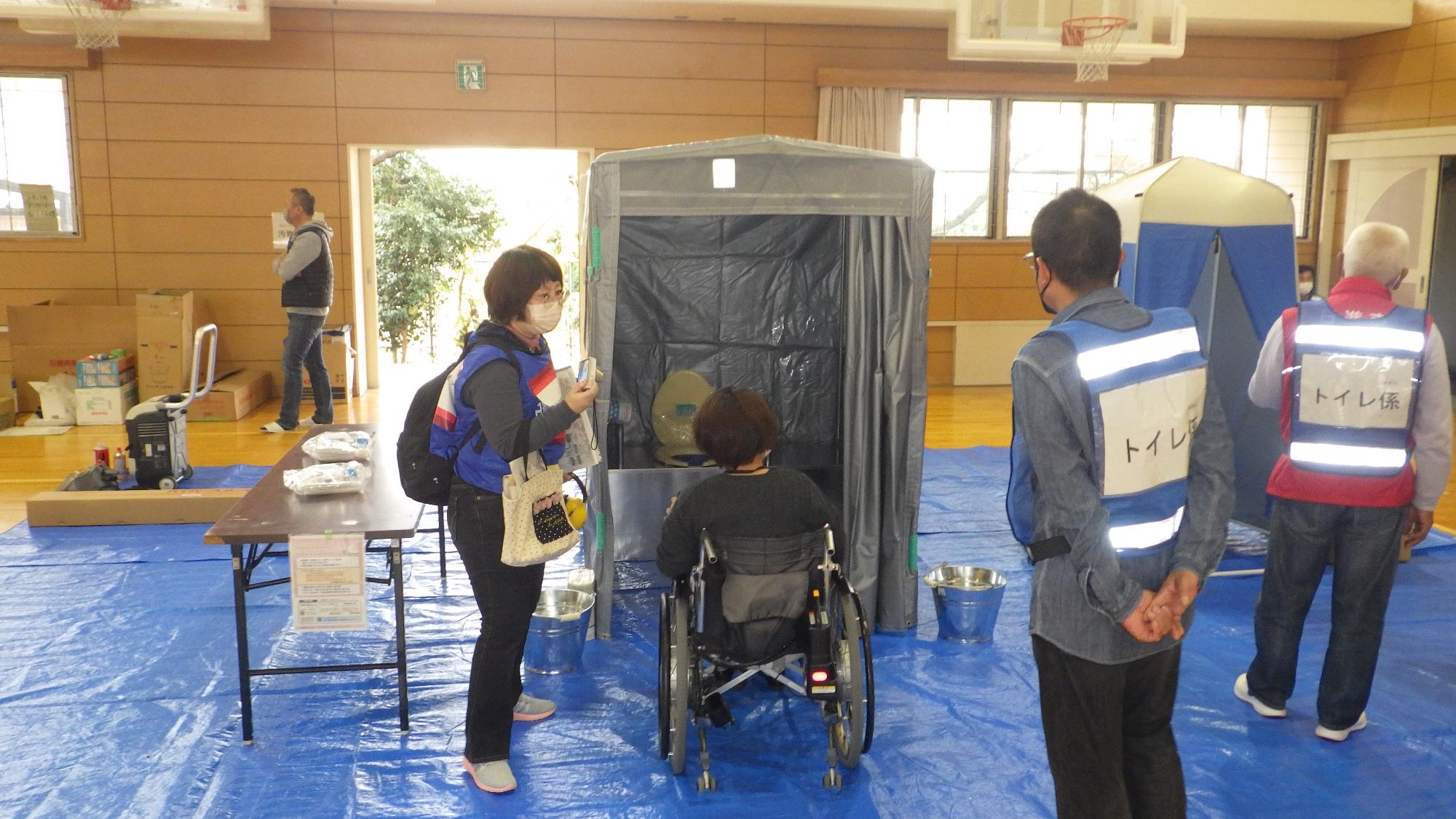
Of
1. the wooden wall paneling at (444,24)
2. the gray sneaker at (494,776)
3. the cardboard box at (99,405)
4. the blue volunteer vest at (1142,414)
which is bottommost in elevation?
the gray sneaker at (494,776)

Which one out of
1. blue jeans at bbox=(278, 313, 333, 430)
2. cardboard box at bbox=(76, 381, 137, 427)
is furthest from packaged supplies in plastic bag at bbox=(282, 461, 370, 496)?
cardboard box at bbox=(76, 381, 137, 427)

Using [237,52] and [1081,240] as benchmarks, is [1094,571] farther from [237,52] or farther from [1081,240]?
[237,52]

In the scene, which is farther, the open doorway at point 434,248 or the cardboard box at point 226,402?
the open doorway at point 434,248

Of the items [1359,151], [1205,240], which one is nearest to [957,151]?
[1359,151]

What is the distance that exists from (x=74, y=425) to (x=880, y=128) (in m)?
6.00

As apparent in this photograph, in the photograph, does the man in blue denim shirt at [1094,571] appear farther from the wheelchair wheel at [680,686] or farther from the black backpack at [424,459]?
the black backpack at [424,459]

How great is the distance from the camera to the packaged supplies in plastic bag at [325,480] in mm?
3016

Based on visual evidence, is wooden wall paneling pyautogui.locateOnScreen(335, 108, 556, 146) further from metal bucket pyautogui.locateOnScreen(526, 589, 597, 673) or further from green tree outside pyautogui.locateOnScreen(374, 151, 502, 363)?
metal bucket pyautogui.locateOnScreen(526, 589, 597, 673)

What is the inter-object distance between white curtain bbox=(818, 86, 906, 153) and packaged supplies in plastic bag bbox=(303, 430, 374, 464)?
558cm

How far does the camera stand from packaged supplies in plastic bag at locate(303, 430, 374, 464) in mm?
3354

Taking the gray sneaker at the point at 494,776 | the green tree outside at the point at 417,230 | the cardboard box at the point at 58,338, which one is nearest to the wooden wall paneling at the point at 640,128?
the green tree outside at the point at 417,230

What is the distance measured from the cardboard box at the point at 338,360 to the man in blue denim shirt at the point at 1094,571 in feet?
22.6

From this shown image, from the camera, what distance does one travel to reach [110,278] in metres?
7.87

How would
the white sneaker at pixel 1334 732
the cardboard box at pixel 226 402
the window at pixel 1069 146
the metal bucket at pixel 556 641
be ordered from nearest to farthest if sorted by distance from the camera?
the white sneaker at pixel 1334 732
the metal bucket at pixel 556 641
the cardboard box at pixel 226 402
the window at pixel 1069 146
